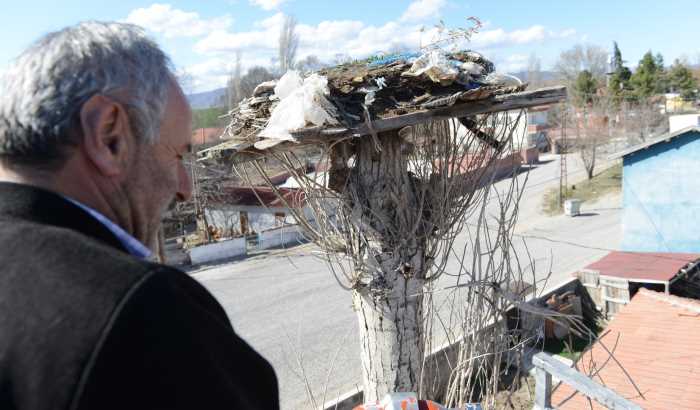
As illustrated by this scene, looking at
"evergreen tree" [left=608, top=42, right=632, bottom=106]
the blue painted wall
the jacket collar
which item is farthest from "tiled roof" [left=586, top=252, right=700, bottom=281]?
"evergreen tree" [left=608, top=42, right=632, bottom=106]

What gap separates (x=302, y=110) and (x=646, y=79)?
153ft

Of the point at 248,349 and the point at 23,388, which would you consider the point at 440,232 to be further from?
the point at 23,388

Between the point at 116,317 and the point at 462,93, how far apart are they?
260cm

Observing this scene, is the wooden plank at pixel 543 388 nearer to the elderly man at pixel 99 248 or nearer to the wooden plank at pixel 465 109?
the wooden plank at pixel 465 109

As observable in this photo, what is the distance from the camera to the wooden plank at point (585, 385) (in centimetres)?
233

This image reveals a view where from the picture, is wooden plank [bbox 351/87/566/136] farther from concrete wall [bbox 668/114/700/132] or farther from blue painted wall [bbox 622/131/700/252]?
concrete wall [bbox 668/114/700/132]

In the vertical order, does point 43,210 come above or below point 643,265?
above

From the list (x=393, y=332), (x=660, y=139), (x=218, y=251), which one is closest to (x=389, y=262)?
(x=393, y=332)

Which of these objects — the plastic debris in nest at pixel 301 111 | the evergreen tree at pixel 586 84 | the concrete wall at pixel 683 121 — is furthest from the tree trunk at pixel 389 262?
the evergreen tree at pixel 586 84

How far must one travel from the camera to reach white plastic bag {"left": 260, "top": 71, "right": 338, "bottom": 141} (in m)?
3.08

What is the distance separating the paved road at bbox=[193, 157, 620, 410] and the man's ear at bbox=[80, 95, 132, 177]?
3006 millimetres

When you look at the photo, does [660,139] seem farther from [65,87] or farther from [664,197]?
[65,87]

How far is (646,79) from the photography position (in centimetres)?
4250

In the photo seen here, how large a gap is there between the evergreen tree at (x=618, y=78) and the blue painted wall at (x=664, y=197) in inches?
→ 1004
